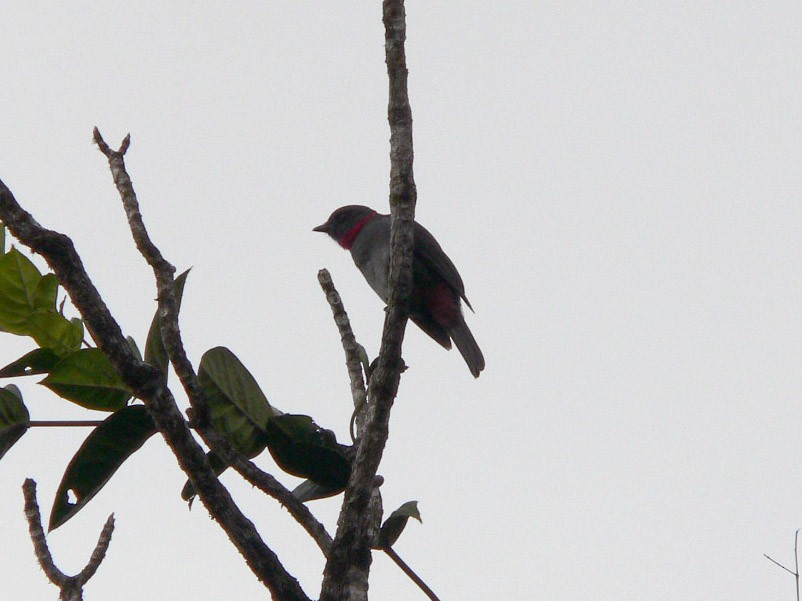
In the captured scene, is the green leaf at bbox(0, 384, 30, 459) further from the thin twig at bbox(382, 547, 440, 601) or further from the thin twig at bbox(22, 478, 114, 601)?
the thin twig at bbox(382, 547, 440, 601)

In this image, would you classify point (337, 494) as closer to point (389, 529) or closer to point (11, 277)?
point (389, 529)

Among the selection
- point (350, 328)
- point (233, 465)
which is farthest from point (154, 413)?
point (350, 328)

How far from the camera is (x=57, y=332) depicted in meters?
2.27

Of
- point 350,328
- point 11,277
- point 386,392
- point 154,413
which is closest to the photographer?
point 154,413

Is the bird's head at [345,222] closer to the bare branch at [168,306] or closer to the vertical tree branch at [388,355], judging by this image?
the vertical tree branch at [388,355]

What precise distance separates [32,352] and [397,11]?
121cm

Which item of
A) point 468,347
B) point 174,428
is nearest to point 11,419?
point 174,428

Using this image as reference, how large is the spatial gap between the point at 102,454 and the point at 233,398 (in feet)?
1.07

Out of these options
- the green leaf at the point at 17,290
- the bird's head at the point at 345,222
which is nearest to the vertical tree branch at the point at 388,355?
the green leaf at the point at 17,290

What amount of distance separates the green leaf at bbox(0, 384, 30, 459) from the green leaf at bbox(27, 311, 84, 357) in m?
0.18

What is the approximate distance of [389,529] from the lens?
2219 millimetres

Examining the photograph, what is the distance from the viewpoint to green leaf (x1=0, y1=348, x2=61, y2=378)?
7.07 ft

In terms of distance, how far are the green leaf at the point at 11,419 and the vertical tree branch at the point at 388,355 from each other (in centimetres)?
75

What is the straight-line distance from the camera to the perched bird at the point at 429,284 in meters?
6.06
